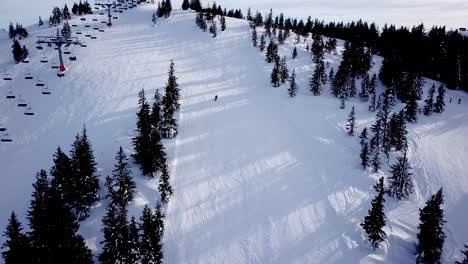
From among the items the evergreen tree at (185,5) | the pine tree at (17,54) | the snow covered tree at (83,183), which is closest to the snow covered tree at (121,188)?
the snow covered tree at (83,183)

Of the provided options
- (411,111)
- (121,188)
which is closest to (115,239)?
(121,188)

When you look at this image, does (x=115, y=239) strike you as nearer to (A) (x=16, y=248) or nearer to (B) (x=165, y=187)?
Answer: (A) (x=16, y=248)

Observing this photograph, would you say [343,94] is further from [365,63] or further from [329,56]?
[329,56]

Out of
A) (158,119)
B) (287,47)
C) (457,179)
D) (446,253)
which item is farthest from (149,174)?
(287,47)

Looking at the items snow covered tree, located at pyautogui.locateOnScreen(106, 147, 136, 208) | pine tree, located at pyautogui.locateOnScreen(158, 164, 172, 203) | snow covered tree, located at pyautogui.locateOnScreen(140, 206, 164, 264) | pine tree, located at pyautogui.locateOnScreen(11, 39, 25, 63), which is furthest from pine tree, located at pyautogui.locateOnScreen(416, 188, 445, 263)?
pine tree, located at pyautogui.locateOnScreen(11, 39, 25, 63)

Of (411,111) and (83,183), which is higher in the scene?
(83,183)

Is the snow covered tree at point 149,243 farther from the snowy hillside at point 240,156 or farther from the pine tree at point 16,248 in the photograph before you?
the pine tree at point 16,248
